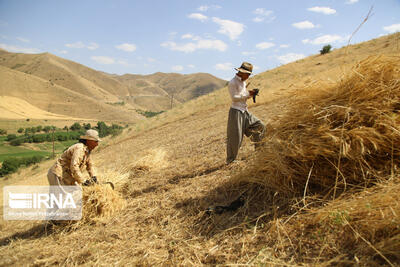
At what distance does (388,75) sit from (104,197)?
3730 millimetres

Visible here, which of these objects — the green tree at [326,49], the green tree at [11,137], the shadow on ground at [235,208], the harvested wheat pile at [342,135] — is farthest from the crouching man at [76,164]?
the green tree at [11,137]

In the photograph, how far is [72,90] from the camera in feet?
299

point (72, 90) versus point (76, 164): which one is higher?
point (72, 90)

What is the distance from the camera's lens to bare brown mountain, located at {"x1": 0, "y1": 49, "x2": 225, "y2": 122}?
73.2 metres

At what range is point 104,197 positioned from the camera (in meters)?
3.67

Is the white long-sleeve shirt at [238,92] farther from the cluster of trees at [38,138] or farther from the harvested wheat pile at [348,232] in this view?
the cluster of trees at [38,138]

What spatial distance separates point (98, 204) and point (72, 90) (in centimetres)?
9959

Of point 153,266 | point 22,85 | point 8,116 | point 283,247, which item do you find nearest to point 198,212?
point 153,266

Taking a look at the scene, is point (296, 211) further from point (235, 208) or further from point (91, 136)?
point (91, 136)

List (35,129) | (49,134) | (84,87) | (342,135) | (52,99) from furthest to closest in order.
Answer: (84,87) < (52,99) < (35,129) < (49,134) < (342,135)

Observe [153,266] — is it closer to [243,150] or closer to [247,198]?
[247,198]

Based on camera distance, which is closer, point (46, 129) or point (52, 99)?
point (46, 129)

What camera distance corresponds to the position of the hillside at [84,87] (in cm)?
7519

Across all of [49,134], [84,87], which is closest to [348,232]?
[49,134]
